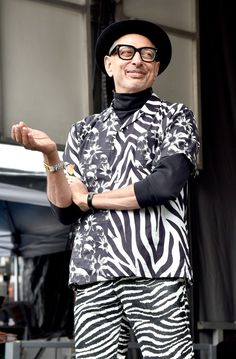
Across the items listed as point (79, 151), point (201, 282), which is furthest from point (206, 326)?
point (79, 151)

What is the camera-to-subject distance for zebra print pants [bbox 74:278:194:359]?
2391 mm

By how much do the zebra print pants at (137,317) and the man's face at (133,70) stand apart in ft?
1.83

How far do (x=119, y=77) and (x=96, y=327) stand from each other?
0.70m

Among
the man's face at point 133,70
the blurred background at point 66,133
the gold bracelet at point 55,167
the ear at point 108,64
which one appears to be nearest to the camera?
the gold bracelet at point 55,167

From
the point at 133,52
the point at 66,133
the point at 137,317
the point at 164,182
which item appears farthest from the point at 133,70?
the point at 66,133

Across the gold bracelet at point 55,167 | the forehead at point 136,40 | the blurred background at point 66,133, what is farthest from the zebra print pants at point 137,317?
the blurred background at point 66,133

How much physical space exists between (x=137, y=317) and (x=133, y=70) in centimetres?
68

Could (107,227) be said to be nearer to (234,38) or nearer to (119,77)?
(119,77)

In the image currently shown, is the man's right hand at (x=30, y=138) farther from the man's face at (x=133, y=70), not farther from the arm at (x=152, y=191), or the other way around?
the man's face at (x=133, y=70)

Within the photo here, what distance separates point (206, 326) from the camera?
17.9ft

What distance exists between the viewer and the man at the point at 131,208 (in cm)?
241

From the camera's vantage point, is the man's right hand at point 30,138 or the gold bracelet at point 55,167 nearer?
the man's right hand at point 30,138

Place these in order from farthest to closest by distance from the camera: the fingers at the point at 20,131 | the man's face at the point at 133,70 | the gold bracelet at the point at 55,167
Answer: the man's face at the point at 133,70
the gold bracelet at the point at 55,167
the fingers at the point at 20,131

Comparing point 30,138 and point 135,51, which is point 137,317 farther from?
point 135,51
